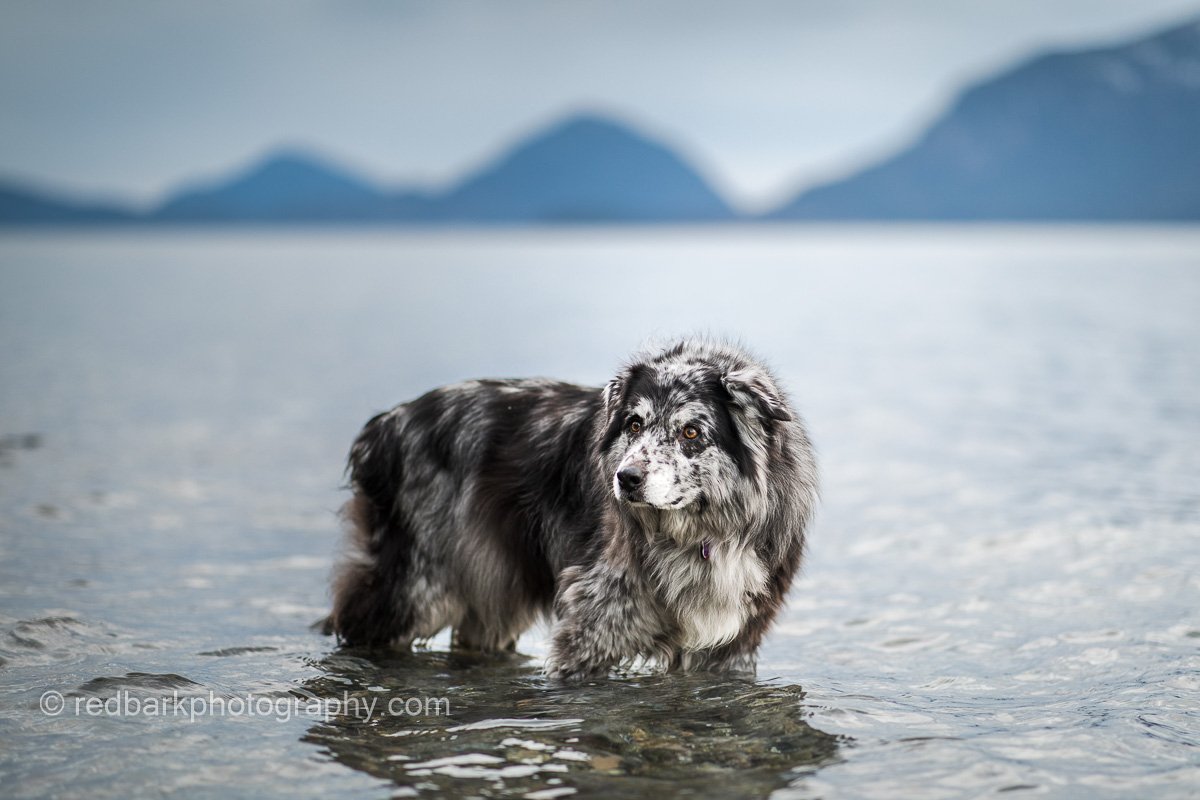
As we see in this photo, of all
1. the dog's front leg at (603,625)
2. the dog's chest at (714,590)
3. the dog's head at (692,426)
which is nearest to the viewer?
the dog's head at (692,426)

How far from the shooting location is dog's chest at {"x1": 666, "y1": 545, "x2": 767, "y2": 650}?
6.84m

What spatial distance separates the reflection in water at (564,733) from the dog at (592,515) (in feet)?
0.84

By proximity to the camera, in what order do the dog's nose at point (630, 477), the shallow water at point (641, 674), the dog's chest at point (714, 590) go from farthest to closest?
the dog's chest at point (714, 590), the dog's nose at point (630, 477), the shallow water at point (641, 674)

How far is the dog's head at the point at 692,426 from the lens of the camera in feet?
21.4

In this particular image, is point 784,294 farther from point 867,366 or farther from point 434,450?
point 434,450

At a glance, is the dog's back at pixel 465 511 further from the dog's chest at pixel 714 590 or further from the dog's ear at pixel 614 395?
the dog's chest at pixel 714 590

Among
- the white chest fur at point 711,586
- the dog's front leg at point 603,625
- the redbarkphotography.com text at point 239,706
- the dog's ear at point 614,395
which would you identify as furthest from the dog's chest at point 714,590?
the redbarkphotography.com text at point 239,706

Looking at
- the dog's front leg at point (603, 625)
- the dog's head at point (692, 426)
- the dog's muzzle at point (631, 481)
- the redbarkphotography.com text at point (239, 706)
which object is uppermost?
the dog's head at point (692, 426)

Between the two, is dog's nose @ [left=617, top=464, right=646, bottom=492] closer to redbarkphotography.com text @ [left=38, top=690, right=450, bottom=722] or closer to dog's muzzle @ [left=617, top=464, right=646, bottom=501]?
dog's muzzle @ [left=617, top=464, right=646, bottom=501]

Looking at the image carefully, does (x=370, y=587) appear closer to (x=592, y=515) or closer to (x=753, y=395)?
(x=592, y=515)

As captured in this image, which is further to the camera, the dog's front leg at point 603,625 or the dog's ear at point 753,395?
the dog's front leg at point 603,625

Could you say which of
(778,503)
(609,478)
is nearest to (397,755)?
(609,478)

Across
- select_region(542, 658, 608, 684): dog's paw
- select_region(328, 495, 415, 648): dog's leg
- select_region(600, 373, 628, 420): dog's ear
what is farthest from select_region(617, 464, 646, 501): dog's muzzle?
select_region(328, 495, 415, 648): dog's leg

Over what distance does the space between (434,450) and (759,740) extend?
2.87 metres
